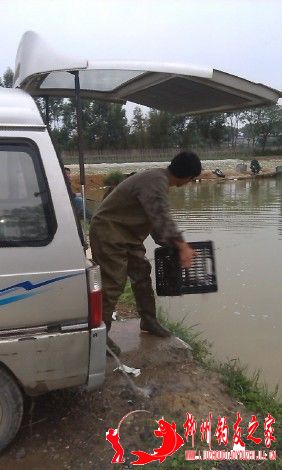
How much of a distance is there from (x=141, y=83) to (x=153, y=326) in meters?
2.16

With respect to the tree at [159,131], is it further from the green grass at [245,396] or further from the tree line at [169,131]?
the green grass at [245,396]

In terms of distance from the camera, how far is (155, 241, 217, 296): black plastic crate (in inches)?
155

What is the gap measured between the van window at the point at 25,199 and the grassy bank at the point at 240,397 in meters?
1.50

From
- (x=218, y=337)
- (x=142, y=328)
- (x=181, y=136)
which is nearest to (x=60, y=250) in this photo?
(x=142, y=328)

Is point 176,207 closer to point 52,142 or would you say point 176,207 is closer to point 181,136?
point 52,142

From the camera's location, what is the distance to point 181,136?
55.3m

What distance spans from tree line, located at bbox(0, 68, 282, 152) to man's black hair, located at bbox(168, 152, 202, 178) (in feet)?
100

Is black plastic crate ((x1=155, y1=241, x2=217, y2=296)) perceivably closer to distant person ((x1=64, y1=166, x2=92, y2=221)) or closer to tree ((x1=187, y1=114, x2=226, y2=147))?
distant person ((x1=64, y1=166, x2=92, y2=221))

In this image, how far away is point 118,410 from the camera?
129 inches

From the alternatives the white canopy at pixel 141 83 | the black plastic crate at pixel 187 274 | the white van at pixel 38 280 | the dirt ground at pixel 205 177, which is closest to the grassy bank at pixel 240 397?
the black plastic crate at pixel 187 274

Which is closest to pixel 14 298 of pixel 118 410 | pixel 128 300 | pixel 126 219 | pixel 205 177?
pixel 118 410

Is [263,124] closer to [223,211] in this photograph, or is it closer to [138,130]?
[138,130]

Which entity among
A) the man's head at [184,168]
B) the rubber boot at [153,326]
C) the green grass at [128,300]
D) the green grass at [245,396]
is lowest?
the green grass at [245,396]

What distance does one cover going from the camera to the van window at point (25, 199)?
8.43ft
